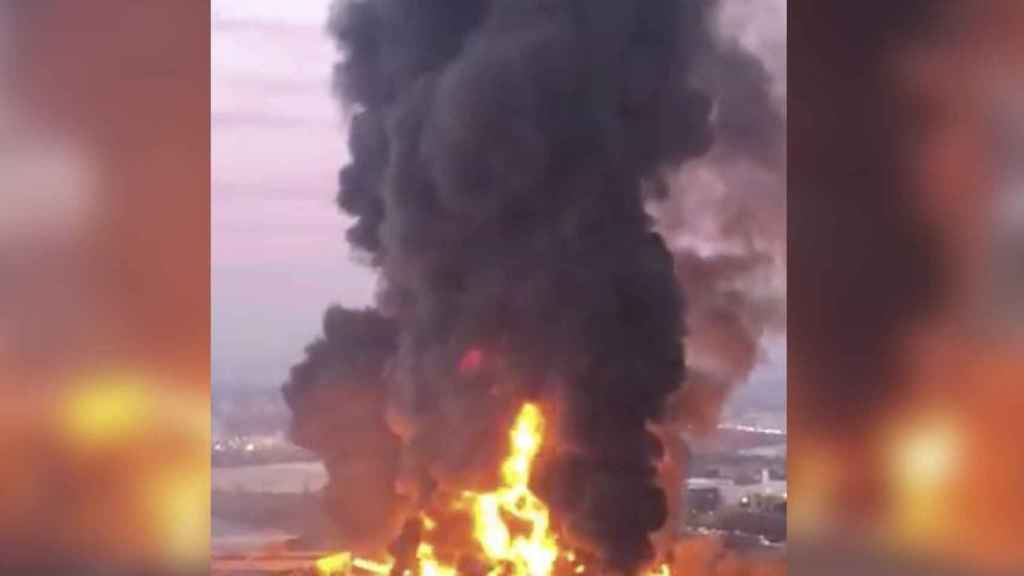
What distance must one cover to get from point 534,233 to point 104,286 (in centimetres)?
164

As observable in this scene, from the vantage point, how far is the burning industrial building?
3.83 meters

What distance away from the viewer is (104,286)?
2.64 m

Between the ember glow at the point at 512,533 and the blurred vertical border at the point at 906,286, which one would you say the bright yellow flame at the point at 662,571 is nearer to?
the ember glow at the point at 512,533

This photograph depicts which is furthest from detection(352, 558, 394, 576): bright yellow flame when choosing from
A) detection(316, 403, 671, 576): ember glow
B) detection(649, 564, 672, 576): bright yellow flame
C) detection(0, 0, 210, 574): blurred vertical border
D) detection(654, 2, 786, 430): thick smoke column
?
detection(0, 0, 210, 574): blurred vertical border

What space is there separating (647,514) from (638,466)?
0.56 feet

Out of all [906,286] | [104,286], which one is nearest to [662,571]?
[906,286]

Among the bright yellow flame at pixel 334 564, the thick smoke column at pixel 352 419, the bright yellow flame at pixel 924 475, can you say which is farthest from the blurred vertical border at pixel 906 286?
the bright yellow flame at pixel 334 564

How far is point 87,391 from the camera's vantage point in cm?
263

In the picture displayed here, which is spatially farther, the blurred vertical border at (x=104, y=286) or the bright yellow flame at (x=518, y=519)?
the bright yellow flame at (x=518, y=519)

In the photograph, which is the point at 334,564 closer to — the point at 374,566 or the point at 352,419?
the point at 374,566

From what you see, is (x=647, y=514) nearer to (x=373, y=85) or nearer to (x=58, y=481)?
(x=373, y=85)

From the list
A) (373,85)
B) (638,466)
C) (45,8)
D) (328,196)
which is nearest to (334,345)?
(328,196)

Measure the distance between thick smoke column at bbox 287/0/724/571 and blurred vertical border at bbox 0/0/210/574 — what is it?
1.09 metres

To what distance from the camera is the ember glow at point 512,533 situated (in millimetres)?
3963
